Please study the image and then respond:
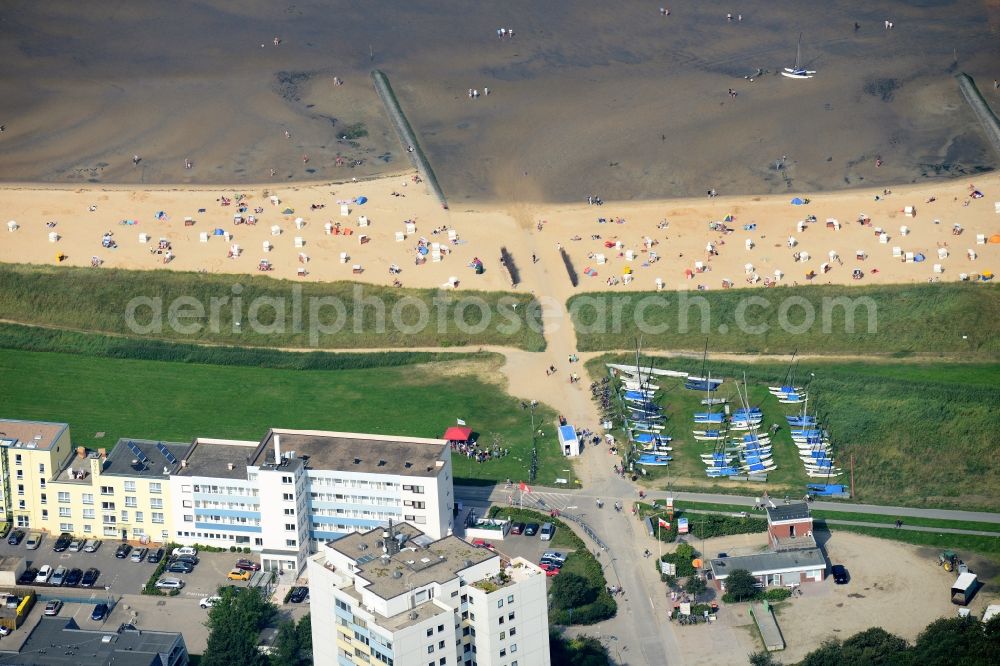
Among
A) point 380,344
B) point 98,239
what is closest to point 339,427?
point 380,344

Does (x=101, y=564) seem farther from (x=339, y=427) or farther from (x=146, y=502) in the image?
(x=339, y=427)

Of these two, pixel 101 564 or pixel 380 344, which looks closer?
pixel 101 564

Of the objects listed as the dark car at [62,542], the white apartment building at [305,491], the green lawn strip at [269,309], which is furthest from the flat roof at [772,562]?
the dark car at [62,542]

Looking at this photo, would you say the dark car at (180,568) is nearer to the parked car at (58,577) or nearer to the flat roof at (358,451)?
the parked car at (58,577)

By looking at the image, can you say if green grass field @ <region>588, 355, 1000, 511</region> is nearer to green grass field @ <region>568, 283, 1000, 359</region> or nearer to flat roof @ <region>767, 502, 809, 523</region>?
green grass field @ <region>568, 283, 1000, 359</region>

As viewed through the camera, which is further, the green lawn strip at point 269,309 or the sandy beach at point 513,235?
the sandy beach at point 513,235
